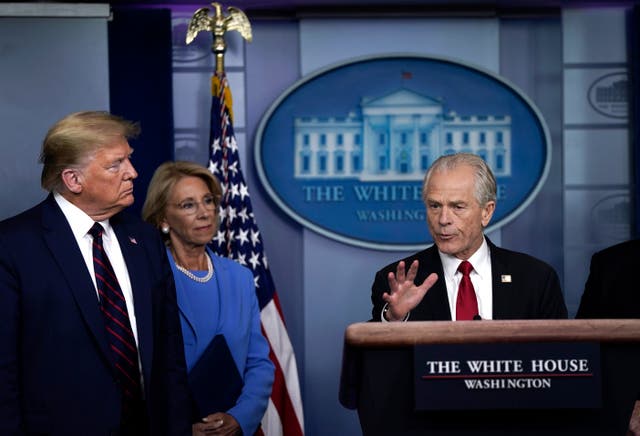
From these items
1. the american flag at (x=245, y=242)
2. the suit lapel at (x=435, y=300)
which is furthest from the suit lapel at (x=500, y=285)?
the american flag at (x=245, y=242)

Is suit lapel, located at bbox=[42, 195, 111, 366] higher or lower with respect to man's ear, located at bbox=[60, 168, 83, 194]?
lower

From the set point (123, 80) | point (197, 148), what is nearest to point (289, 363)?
point (197, 148)

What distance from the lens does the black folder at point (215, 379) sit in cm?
290

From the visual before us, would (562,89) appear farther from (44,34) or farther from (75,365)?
(75,365)

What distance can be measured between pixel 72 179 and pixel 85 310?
35 centimetres

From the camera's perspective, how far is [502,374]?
4.60ft

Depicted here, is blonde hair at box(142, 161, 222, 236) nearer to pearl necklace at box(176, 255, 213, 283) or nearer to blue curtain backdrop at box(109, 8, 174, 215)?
pearl necklace at box(176, 255, 213, 283)

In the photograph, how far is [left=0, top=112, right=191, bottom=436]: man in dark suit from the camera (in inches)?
84.9

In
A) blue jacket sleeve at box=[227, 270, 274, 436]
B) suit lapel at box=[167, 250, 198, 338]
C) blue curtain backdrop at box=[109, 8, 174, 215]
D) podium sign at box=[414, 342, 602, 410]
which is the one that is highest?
blue curtain backdrop at box=[109, 8, 174, 215]

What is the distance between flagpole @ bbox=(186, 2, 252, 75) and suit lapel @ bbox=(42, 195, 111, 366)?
1.69 metres

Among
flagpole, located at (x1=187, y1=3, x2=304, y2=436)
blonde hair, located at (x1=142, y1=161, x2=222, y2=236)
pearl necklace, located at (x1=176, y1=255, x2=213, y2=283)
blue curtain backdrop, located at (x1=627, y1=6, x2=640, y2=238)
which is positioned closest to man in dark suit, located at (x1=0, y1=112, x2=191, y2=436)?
pearl necklace, located at (x1=176, y1=255, x2=213, y2=283)

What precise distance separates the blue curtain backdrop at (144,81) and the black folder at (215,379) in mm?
1240

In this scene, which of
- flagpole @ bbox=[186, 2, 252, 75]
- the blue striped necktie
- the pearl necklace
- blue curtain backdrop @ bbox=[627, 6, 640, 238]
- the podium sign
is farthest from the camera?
blue curtain backdrop @ bbox=[627, 6, 640, 238]

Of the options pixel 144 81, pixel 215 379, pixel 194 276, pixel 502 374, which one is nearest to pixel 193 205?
pixel 194 276
